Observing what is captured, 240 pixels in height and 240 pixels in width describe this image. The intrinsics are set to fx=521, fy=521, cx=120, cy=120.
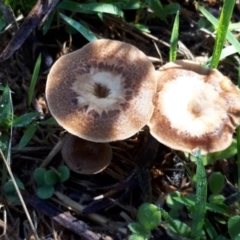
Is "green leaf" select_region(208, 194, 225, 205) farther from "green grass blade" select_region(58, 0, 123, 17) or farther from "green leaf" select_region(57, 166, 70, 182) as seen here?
"green grass blade" select_region(58, 0, 123, 17)

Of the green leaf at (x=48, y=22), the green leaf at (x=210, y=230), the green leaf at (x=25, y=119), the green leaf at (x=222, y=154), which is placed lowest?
A: the green leaf at (x=210, y=230)

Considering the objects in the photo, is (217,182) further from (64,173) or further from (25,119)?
(25,119)

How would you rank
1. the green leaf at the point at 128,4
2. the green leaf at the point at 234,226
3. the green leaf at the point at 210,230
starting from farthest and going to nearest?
the green leaf at the point at 128,4
the green leaf at the point at 210,230
the green leaf at the point at 234,226

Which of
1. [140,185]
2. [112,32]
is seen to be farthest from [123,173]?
[112,32]

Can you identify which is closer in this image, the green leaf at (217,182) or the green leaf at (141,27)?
the green leaf at (217,182)

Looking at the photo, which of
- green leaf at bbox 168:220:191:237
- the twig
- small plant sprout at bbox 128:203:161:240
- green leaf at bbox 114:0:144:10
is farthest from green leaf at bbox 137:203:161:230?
green leaf at bbox 114:0:144:10

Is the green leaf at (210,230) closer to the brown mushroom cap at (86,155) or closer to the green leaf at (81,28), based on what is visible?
the brown mushroom cap at (86,155)

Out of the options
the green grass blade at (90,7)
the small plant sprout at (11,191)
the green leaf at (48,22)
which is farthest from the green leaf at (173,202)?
the green leaf at (48,22)
